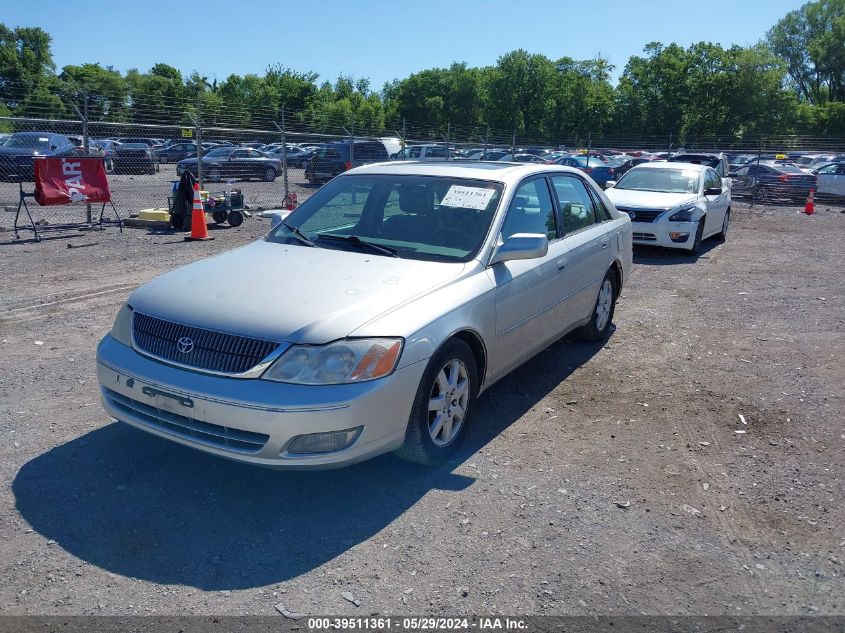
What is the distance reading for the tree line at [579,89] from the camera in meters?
59.9

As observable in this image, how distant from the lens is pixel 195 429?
140 inches

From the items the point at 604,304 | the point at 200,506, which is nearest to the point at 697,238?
the point at 604,304

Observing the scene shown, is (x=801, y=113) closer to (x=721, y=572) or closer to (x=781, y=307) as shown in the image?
(x=781, y=307)

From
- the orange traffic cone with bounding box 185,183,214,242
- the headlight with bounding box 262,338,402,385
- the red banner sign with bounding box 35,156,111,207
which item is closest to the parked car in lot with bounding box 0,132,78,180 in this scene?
the red banner sign with bounding box 35,156,111,207

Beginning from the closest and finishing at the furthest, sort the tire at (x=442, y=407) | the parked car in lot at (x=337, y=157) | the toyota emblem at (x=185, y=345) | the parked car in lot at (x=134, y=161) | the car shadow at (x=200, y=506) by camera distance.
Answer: the car shadow at (x=200, y=506)
the toyota emblem at (x=185, y=345)
the tire at (x=442, y=407)
the parked car in lot at (x=134, y=161)
the parked car in lot at (x=337, y=157)

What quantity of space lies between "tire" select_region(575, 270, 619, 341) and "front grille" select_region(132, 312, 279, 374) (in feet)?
11.7

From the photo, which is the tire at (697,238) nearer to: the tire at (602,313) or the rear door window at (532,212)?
the tire at (602,313)

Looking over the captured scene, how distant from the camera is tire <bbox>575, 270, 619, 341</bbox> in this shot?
639 cm

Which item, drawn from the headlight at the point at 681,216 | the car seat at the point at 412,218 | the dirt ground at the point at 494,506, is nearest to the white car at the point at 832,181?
the headlight at the point at 681,216

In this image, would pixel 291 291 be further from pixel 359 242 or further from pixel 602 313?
pixel 602 313

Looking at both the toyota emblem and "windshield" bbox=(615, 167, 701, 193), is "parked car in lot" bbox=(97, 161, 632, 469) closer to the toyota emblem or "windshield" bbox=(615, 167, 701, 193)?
the toyota emblem

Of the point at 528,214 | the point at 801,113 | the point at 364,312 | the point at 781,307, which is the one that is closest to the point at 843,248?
the point at 781,307

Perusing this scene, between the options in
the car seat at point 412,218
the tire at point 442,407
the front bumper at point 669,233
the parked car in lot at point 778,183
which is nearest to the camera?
the tire at point 442,407

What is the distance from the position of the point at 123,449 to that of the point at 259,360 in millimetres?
1363
